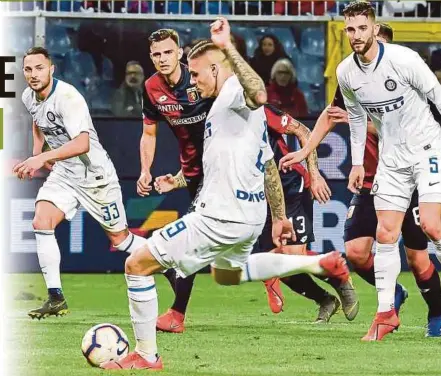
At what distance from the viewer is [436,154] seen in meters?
9.73

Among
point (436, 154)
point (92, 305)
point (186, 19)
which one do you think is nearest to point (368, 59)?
point (436, 154)

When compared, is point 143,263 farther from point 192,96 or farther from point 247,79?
point 192,96

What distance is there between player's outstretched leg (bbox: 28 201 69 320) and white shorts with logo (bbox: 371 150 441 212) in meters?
2.94

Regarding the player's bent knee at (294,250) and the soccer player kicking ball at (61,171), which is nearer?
the soccer player kicking ball at (61,171)

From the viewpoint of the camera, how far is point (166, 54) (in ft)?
34.9

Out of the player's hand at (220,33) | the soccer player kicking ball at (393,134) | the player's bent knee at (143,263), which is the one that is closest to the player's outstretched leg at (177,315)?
the soccer player kicking ball at (393,134)

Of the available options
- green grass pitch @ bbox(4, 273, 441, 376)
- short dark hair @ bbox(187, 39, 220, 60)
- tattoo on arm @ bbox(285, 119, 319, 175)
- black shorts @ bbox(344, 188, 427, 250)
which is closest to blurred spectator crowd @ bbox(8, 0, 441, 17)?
green grass pitch @ bbox(4, 273, 441, 376)

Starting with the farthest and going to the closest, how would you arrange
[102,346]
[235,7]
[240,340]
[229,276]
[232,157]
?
1. [235,7]
2. [240,340]
3. [229,276]
4. [102,346]
5. [232,157]

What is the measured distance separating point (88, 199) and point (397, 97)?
3.57 metres

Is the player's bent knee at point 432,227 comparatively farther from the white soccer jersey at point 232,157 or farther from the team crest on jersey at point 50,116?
the team crest on jersey at point 50,116

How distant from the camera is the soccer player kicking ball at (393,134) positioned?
955 centimetres

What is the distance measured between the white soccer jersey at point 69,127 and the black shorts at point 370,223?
7.23ft

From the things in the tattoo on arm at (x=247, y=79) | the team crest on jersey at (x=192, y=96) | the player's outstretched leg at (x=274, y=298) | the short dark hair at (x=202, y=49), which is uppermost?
the short dark hair at (x=202, y=49)

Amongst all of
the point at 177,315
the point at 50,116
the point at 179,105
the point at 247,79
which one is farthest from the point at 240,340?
the point at 50,116
